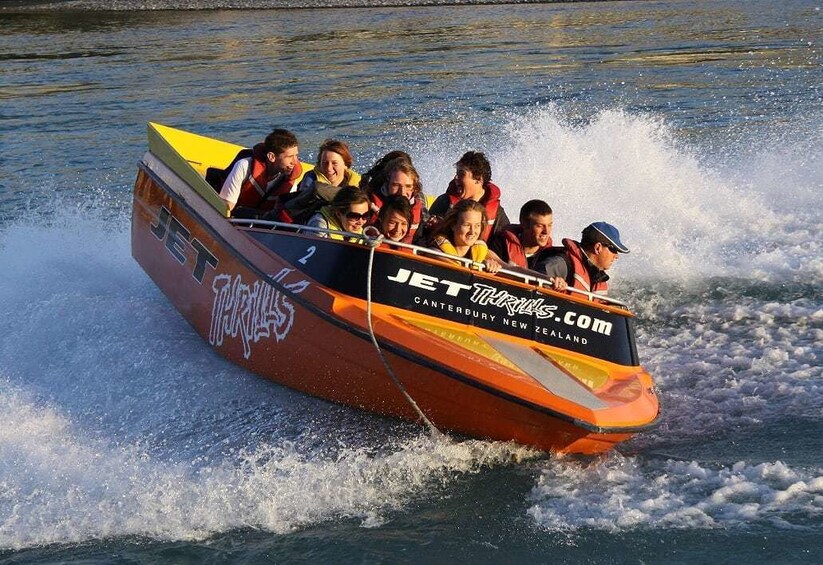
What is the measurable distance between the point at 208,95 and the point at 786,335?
12.6 m

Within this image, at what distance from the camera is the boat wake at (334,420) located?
5355mm

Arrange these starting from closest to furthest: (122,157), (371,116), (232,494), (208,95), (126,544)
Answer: (126,544) → (232,494) → (122,157) → (371,116) → (208,95)

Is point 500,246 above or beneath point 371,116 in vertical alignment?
beneath

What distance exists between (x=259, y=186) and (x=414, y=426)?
258 centimetres

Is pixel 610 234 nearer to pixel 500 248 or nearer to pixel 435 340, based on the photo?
pixel 500 248

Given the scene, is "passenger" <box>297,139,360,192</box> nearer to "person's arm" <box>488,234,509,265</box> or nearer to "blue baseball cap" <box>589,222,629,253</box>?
"person's arm" <box>488,234,509,265</box>

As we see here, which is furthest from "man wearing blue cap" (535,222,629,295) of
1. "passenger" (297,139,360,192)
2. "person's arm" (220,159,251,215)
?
"person's arm" (220,159,251,215)

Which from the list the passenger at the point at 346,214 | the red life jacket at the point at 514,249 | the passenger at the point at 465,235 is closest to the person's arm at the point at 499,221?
the red life jacket at the point at 514,249

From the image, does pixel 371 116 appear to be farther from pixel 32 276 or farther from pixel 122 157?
pixel 32 276

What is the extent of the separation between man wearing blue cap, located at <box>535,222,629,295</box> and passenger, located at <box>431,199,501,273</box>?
15.4 inches

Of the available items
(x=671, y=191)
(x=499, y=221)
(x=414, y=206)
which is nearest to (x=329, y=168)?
(x=414, y=206)

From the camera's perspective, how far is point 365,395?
627cm

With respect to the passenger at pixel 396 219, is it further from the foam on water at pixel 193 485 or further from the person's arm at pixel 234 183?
the person's arm at pixel 234 183

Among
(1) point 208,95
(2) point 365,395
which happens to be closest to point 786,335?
(2) point 365,395
